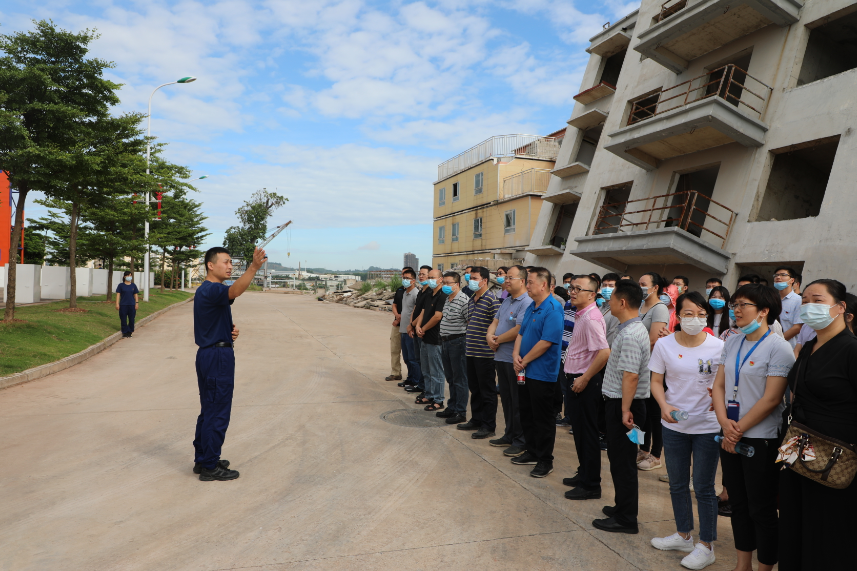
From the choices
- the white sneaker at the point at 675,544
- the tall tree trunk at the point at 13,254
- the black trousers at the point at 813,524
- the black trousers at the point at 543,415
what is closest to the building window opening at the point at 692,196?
the black trousers at the point at 543,415

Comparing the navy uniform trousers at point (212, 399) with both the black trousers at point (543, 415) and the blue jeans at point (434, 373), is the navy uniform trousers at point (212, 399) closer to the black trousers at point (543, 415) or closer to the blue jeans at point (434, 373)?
the black trousers at point (543, 415)

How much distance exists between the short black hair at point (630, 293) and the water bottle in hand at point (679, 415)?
942 millimetres

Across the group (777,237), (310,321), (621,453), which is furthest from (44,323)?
(777,237)

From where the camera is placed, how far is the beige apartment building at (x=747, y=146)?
1176cm

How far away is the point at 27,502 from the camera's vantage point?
14.5ft

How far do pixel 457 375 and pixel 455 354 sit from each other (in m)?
0.30

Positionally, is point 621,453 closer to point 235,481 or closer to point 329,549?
point 329,549

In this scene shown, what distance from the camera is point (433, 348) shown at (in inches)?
324

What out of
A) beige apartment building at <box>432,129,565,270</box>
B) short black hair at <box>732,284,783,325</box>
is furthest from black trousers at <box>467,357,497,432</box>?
beige apartment building at <box>432,129,565,270</box>

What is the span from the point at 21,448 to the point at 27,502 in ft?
5.83

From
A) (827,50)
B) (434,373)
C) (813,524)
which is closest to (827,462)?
(813,524)

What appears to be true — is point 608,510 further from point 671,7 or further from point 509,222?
point 509,222

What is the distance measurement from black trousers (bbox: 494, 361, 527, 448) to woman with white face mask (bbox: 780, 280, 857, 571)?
3.09 meters

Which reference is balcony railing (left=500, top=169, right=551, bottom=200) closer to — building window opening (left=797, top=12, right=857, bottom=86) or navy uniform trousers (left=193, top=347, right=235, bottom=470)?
building window opening (left=797, top=12, right=857, bottom=86)
